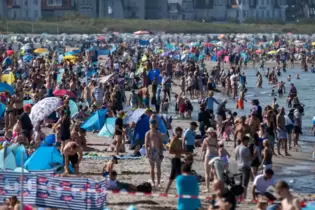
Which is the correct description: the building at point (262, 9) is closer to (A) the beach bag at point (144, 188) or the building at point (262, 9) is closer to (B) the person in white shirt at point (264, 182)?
(A) the beach bag at point (144, 188)

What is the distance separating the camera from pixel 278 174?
19.3m

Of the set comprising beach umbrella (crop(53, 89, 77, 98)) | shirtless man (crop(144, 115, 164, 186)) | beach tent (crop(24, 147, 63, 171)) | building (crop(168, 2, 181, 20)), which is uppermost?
shirtless man (crop(144, 115, 164, 186))

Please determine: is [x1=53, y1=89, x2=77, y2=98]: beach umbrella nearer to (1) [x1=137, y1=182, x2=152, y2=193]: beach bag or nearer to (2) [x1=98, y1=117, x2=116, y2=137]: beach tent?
(2) [x1=98, y1=117, x2=116, y2=137]: beach tent

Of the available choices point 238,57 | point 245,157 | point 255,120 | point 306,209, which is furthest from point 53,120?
point 238,57

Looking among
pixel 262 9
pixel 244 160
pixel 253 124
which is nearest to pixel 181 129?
pixel 244 160

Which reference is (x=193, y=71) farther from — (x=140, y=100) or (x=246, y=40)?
(x=246, y=40)

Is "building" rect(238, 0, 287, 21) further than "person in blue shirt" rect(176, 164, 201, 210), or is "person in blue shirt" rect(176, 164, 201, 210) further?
"building" rect(238, 0, 287, 21)

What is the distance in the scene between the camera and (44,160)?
15.6m

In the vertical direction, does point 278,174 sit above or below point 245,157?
below

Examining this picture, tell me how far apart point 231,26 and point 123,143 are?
95.1 m

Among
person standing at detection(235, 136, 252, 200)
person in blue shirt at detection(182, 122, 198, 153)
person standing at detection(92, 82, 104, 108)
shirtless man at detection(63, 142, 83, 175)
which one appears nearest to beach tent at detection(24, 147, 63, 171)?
shirtless man at detection(63, 142, 83, 175)

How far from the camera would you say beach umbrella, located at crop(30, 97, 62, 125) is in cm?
2077

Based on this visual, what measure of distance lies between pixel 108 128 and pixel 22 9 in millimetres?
79049

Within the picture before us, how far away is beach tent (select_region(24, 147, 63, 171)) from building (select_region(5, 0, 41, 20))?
83.0 metres
